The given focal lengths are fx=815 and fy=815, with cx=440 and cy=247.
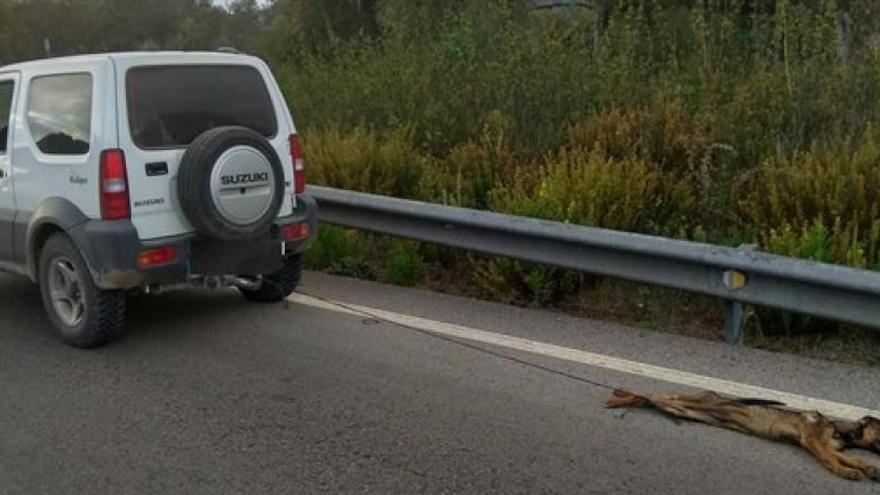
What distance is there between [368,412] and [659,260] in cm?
221

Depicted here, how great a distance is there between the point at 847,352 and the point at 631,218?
2.04 metres

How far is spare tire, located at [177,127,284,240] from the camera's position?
4.90m

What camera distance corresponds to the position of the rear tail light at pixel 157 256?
192 inches

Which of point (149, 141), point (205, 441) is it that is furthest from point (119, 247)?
point (205, 441)

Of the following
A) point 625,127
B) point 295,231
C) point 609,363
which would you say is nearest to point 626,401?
point 609,363

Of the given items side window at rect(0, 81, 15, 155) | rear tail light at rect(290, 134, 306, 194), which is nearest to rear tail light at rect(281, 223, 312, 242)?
rear tail light at rect(290, 134, 306, 194)

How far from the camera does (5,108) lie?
229 inches

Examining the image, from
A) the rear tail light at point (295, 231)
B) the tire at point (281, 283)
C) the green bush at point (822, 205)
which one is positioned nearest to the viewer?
the green bush at point (822, 205)

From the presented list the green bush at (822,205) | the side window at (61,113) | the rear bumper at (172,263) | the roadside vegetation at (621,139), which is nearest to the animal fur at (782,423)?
the roadside vegetation at (621,139)

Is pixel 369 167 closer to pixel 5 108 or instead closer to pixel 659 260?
pixel 5 108

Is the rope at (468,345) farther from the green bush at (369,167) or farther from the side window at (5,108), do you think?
the side window at (5,108)

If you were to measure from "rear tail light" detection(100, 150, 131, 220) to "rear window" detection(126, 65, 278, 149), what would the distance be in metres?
0.18

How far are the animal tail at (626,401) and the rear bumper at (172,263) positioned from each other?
2.48 meters

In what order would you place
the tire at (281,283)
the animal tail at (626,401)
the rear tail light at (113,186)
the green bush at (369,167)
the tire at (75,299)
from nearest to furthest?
the animal tail at (626,401) → the rear tail light at (113,186) → the tire at (75,299) → the tire at (281,283) → the green bush at (369,167)
